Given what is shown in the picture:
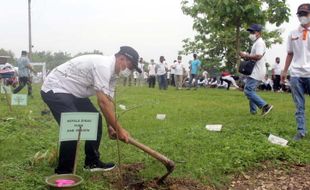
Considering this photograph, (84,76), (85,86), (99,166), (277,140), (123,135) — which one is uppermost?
(84,76)

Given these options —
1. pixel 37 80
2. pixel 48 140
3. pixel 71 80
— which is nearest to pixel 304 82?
pixel 71 80

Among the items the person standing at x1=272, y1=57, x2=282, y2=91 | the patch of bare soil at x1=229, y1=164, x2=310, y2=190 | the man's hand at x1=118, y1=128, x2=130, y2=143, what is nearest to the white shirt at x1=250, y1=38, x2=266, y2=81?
the patch of bare soil at x1=229, y1=164, x2=310, y2=190

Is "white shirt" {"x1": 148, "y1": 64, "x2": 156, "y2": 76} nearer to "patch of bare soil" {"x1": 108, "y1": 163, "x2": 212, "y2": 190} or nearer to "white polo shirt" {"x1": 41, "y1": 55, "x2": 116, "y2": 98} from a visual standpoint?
"patch of bare soil" {"x1": 108, "y1": 163, "x2": 212, "y2": 190}

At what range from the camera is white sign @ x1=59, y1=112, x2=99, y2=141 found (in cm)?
390

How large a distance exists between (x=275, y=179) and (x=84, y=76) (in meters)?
2.47

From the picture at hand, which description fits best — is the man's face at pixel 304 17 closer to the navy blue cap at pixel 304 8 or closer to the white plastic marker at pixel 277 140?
the navy blue cap at pixel 304 8

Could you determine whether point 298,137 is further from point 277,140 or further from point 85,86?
point 85,86

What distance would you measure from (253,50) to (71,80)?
4.74 metres

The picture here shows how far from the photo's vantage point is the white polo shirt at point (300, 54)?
6.19 metres

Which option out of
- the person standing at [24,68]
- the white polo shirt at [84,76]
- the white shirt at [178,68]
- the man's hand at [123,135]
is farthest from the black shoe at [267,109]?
the white shirt at [178,68]

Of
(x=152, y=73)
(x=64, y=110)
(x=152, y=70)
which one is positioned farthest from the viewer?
(x=152, y=73)

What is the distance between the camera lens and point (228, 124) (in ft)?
25.5

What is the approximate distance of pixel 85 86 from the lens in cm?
461

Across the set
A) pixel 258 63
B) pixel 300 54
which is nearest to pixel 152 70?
pixel 258 63
